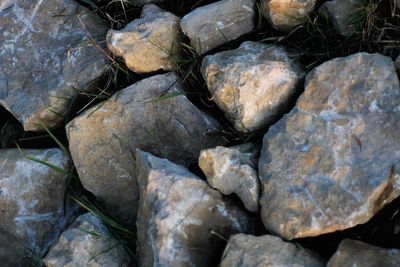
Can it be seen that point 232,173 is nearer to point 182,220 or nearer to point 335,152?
point 182,220

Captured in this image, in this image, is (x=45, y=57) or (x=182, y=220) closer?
(x=182, y=220)

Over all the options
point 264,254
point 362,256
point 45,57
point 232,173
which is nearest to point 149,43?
point 45,57

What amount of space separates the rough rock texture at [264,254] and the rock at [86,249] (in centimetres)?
52

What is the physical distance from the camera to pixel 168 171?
2.38 metres

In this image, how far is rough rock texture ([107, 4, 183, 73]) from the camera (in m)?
2.74

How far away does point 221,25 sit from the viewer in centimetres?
267

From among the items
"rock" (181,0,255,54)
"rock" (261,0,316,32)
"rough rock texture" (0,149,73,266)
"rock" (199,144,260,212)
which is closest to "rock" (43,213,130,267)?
"rough rock texture" (0,149,73,266)

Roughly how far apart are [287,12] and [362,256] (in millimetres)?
947

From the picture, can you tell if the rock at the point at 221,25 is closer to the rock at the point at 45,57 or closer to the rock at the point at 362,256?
the rock at the point at 45,57

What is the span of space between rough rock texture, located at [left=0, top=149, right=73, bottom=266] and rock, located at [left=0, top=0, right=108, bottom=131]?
0.59 feet

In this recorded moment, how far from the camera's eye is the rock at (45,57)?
288 centimetres

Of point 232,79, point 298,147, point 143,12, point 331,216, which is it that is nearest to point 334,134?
point 298,147

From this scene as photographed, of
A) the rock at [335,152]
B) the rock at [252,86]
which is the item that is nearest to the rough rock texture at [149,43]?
the rock at [252,86]

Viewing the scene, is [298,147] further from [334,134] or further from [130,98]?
[130,98]
